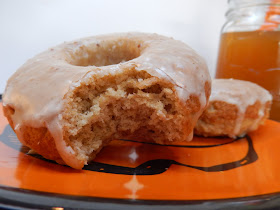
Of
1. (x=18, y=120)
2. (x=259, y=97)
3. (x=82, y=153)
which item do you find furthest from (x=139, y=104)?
(x=259, y=97)

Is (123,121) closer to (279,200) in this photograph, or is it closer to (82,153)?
(82,153)

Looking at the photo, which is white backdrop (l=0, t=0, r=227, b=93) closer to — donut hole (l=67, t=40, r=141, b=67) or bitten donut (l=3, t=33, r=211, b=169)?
donut hole (l=67, t=40, r=141, b=67)

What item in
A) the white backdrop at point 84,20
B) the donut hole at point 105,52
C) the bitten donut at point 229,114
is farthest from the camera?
the white backdrop at point 84,20

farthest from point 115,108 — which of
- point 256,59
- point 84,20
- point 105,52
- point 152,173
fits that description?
point 84,20

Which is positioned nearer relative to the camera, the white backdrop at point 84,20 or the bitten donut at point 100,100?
the bitten donut at point 100,100

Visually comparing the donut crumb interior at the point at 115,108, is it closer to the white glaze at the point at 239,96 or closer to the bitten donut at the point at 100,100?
the bitten donut at the point at 100,100

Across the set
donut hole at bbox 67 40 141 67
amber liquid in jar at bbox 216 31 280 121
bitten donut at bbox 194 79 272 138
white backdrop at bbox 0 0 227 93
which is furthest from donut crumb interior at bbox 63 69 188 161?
white backdrop at bbox 0 0 227 93

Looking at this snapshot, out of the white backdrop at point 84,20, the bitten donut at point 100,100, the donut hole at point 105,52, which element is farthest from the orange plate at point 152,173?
the white backdrop at point 84,20
